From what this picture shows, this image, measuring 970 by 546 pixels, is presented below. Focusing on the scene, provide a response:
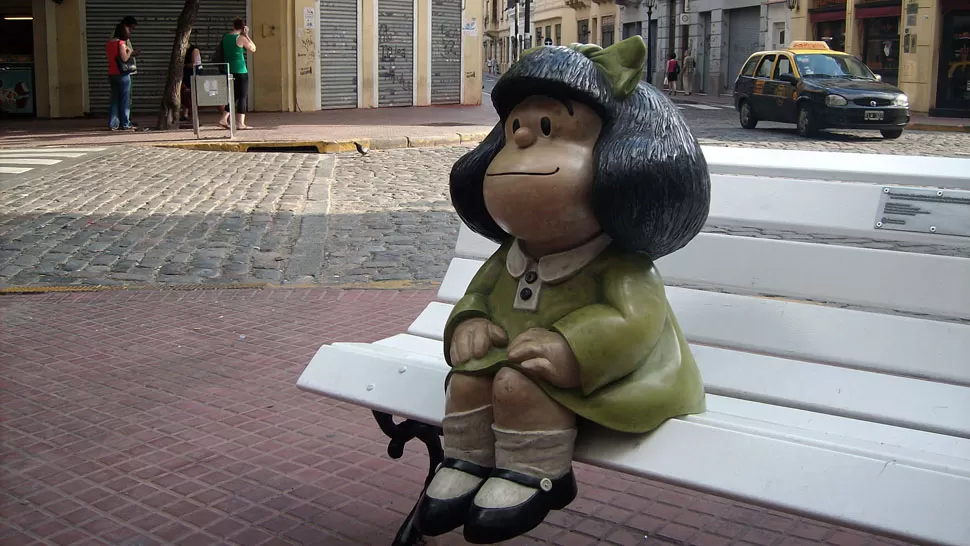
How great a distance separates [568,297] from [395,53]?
79.1ft

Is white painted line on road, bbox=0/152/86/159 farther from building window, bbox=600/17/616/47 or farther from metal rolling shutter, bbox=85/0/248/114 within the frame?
building window, bbox=600/17/616/47

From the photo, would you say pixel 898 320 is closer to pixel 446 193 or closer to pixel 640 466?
pixel 640 466

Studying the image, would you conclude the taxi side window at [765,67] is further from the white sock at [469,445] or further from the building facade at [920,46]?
the white sock at [469,445]

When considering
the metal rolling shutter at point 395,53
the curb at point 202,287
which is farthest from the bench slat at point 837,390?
the metal rolling shutter at point 395,53

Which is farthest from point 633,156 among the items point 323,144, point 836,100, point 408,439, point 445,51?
point 445,51

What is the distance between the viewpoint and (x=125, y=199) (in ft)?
33.2

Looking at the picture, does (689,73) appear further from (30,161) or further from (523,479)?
(523,479)

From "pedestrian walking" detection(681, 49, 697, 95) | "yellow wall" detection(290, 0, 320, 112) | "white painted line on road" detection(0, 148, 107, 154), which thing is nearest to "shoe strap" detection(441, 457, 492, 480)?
"white painted line on road" detection(0, 148, 107, 154)

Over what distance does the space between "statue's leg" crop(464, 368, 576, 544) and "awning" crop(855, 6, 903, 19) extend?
1093 inches

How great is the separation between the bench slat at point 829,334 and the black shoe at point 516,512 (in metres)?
0.90

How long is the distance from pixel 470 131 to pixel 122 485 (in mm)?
14738

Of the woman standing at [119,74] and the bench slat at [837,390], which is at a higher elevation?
the woman standing at [119,74]

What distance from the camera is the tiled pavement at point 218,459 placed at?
3389 mm

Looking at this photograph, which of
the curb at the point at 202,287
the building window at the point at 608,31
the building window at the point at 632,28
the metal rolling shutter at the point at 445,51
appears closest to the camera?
the curb at the point at 202,287
